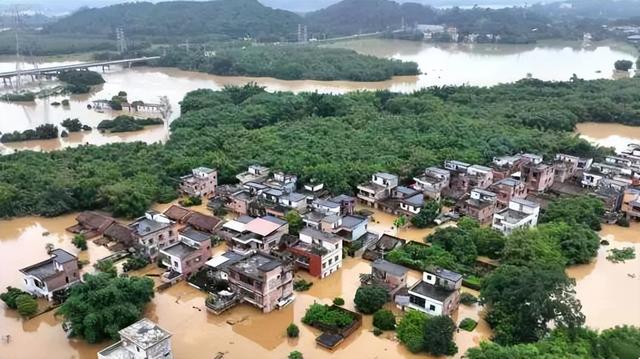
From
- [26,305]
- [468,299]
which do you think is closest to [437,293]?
[468,299]

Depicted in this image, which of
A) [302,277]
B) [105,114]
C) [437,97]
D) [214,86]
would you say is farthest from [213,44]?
[302,277]

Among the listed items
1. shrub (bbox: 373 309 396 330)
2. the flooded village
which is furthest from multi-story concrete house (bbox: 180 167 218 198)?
shrub (bbox: 373 309 396 330)

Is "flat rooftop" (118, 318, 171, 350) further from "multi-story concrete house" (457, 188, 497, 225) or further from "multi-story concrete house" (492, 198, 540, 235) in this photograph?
"multi-story concrete house" (457, 188, 497, 225)

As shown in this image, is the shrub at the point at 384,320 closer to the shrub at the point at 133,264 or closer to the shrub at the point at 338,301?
the shrub at the point at 338,301

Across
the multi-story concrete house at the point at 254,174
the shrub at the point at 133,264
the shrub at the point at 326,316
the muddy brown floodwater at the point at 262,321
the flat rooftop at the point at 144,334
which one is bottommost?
the muddy brown floodwater at the point at 262,321

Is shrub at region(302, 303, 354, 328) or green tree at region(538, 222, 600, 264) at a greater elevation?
green tree at region(538, 222, 600, 264)

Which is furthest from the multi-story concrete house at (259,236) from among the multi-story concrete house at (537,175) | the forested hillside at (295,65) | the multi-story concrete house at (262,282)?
the forested hillside at (295,65)
